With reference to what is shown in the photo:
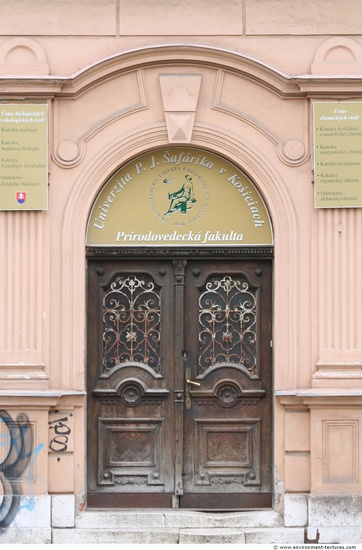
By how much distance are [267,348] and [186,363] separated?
2.66 feet

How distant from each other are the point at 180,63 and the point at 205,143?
81 cm

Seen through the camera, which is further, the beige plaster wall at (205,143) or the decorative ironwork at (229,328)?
the decorative ironwork at (229,328)

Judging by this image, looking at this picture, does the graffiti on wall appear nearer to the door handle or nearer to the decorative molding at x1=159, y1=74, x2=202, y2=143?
the door handle

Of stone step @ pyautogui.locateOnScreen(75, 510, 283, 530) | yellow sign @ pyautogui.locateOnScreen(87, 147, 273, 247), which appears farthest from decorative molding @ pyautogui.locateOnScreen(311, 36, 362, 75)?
stone step @ pyautogui.locateOnScreen(75, 510, 283, 530)

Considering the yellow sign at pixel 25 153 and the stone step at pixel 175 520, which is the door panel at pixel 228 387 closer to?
the stone step at pixel 175 520

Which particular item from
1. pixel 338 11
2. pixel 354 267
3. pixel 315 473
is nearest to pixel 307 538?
pixel 315 473

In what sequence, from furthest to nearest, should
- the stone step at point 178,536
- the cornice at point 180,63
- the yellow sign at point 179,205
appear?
the yellow sign at point 179,205 < the cornice at point 180,63 < the stone step at point 178,536

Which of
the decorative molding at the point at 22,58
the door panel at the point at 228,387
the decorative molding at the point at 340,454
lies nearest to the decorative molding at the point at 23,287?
the decorative molding at the point at 22,58

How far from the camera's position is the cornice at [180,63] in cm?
1166

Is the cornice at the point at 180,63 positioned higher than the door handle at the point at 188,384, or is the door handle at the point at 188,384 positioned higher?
the cornice at the point at 180,63

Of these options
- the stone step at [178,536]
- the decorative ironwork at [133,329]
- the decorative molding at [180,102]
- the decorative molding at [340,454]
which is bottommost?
the stone step at [178,536]

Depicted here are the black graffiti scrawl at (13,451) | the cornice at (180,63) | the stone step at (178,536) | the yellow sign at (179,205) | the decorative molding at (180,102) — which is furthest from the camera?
the yellow sign at (179,205)

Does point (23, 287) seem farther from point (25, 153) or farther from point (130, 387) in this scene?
point (130, 387)

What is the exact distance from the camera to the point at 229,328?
12.0 metres
